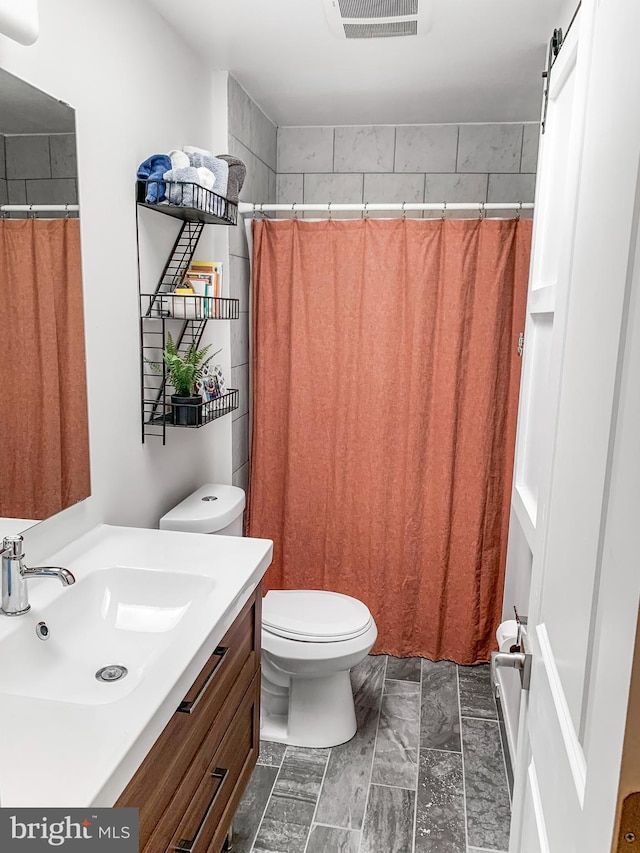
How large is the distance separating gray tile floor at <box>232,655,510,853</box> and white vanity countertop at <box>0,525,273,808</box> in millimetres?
865

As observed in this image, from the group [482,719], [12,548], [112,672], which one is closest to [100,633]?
[112,672]

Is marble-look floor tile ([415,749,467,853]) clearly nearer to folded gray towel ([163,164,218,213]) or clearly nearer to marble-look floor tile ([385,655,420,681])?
marble-look floor tile ([385,655,420,681])

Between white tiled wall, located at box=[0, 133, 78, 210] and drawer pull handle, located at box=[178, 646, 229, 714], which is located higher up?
white tiled wall, located at box=[0, 133, 78, 210]

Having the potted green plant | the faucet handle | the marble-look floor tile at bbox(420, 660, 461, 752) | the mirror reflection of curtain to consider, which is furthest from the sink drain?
the marble-look floor tile at bbox(420, 660, 461, 752)

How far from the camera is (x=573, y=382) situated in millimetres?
851

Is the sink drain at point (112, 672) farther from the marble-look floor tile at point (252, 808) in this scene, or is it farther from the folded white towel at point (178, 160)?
the folded white towel at point (178, 160)

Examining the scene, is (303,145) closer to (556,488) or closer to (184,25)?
(184,25)

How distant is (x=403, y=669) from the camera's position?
2814mm

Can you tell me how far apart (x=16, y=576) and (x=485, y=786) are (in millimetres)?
1673

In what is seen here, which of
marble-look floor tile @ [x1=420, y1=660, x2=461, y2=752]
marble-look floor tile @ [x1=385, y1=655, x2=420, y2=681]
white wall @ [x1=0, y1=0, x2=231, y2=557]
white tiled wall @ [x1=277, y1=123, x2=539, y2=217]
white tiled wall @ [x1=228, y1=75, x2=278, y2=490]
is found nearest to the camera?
white wall @ [x1=0, y1=0, x2=231, y2=557]

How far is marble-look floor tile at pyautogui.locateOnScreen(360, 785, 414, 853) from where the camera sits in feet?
6.17

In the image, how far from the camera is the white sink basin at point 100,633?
1285mm

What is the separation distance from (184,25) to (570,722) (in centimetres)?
227

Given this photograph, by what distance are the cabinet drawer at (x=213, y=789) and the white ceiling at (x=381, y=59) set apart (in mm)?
2060
